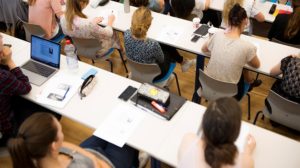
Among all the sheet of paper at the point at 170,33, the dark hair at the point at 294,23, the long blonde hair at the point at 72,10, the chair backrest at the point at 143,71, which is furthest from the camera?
the sheet of paper at the point at 170,33

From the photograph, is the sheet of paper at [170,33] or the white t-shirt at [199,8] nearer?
the sheet of paper at [170,33]

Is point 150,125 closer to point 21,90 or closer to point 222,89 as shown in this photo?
point 222,89

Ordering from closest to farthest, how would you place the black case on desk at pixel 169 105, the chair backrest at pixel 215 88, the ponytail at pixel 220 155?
1. the ponytail at pixel 220 155
2. the black case on desk at pixel 169 105
3. the chair backrest at pixel 215 88

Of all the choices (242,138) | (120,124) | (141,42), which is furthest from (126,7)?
(242,138)

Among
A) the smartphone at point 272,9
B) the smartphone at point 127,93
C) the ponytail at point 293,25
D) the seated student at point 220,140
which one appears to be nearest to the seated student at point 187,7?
the smartphone at point 272,9

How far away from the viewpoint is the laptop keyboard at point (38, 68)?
105 inches

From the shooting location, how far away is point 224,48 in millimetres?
2539

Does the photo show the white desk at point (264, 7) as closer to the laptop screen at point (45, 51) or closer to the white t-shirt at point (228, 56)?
the white t-shirt at point (228, 56)

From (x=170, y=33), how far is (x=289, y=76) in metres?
1.31

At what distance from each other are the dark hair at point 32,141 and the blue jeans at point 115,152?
1.94ft

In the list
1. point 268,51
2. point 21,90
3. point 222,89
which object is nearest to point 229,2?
point 268,51

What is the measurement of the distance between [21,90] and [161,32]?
61.9 inches

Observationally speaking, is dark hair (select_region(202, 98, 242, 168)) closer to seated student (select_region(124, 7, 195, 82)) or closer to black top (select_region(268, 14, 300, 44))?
seated student (select_region(124, 7, 195, 82))

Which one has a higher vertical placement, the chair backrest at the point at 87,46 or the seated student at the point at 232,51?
the seated student at the point at 232,51
